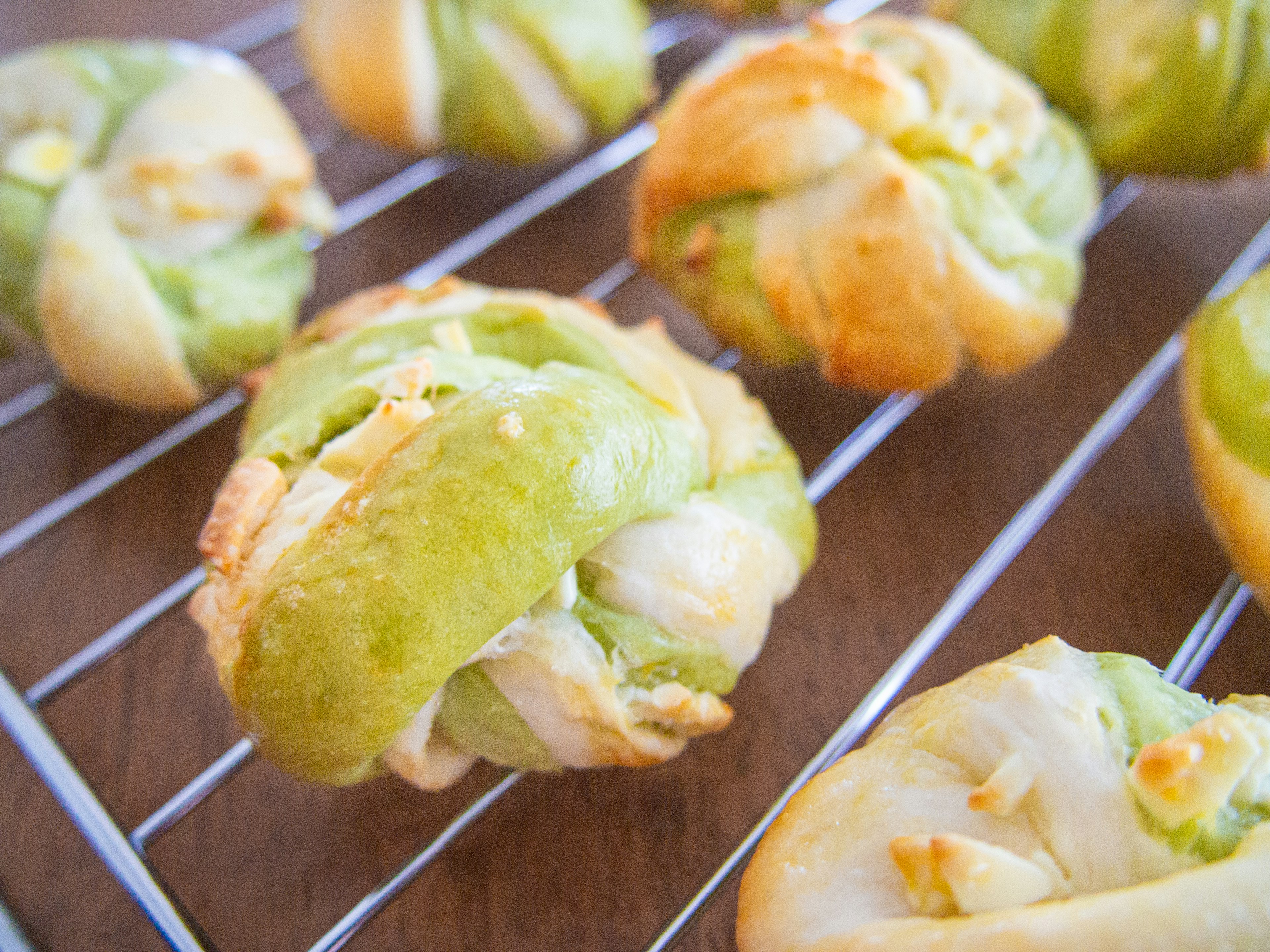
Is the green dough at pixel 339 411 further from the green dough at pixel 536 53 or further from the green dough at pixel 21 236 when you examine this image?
the green dough at pixel 536 53

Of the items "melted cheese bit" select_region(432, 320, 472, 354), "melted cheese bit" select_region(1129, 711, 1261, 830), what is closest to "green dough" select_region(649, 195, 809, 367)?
"melted cheese bit" select_region(432, 320, 472, 354)

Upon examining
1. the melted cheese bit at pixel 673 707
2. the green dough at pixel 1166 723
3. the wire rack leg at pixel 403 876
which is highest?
the melted cheese bit at pixel 673 707

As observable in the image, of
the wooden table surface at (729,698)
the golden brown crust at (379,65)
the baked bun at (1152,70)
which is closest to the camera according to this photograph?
the wooden table surface at (729,698)

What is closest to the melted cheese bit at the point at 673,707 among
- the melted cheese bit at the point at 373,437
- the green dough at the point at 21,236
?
the melted cheese bit at the point at 373,437

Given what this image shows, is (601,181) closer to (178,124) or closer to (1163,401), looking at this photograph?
(178,124)

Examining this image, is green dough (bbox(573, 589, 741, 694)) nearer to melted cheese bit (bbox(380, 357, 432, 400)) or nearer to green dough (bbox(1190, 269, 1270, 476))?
melted cheese bit (bbox(380, 357, 432, 400))

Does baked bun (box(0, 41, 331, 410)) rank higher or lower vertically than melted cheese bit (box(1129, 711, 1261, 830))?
higher
